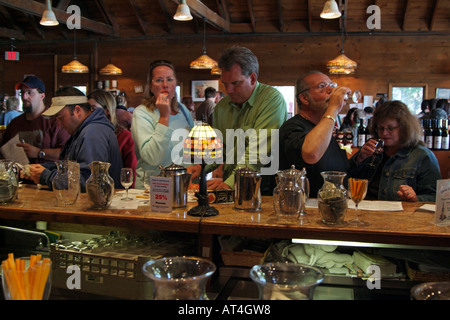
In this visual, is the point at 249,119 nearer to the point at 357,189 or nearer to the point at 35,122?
the point at 357,189

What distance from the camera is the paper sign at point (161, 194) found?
2035 mm

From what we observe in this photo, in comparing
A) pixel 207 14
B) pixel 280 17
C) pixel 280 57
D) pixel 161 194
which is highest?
pixel 280 17

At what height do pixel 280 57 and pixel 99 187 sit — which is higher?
pixel 280 57

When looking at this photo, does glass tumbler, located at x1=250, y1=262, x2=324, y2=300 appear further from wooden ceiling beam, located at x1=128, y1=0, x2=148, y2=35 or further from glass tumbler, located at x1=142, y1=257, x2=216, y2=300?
wooden ceiling beam, located at x1=128, y1=0, x2=148, y2=35

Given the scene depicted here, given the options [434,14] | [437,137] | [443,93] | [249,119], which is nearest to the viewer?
[249,119]

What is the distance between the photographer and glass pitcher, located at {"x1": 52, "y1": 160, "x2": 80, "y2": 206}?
219cm

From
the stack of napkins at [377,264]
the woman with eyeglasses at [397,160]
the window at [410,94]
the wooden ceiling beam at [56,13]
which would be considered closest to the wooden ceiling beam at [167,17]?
the wooden ceiling beam at [56,13]

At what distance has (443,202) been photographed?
1.85m

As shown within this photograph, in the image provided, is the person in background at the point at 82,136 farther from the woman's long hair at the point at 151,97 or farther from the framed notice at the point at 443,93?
the framed notice at the point at 443,93

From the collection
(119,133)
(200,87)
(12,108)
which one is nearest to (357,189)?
(119,133)

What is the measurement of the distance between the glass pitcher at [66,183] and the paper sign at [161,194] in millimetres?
446

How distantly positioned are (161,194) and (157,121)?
0.97 m

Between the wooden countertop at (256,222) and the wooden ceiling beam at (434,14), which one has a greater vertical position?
the wooden ceiling beam at (434,14)
